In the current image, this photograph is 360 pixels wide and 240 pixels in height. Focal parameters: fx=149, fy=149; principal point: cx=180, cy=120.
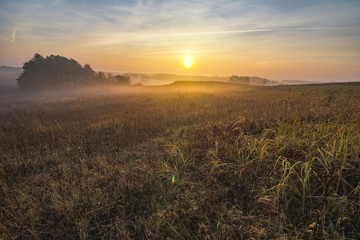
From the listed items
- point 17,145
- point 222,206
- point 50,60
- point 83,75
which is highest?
point 50,60

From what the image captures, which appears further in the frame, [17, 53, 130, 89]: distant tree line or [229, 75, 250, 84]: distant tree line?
[229, 75, 250, 84]: distant tree line

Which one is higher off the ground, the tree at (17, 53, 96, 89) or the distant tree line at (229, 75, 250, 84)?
the distant tree line at (229, 75, 250, 84)

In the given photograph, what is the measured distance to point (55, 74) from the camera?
4684cm

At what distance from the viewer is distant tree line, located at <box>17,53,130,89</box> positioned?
138ft

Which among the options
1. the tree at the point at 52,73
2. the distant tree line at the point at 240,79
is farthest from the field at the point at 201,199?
the distant tree line at the point at 240,79

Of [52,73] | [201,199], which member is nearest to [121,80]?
[52,73]

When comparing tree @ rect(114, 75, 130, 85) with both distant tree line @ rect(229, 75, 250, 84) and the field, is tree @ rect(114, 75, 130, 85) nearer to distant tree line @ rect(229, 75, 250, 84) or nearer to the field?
the field

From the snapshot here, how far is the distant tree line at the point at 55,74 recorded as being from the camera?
41938 mm

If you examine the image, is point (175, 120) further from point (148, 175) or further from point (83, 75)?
point (83, 75)


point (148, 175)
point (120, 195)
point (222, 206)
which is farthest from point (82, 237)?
point (222, 206)

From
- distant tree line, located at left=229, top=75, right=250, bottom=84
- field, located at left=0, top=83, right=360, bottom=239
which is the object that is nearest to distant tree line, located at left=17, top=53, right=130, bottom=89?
field, located at left=0, top=83, right=360, bottom=239

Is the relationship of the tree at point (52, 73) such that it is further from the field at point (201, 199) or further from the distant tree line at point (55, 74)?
the field at point (201, 199)

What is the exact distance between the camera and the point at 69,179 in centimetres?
301

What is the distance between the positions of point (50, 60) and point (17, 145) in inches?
2225
